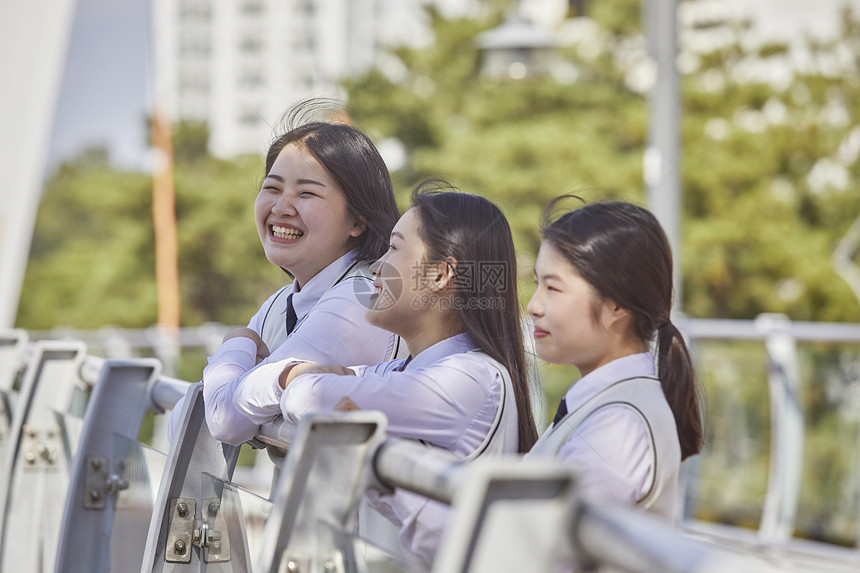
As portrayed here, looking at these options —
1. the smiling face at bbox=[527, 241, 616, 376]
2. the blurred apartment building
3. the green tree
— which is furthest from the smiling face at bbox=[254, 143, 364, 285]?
the blurred apartment building

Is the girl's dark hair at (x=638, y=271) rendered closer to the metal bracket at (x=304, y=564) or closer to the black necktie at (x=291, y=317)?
the black necktie at (x=291, y=317)

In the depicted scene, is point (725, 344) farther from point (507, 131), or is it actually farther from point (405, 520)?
point (507, 131)

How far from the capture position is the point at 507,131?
17.6 metres

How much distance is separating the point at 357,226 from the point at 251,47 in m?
27.3

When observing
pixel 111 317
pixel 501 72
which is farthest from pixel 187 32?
pixel 501 72

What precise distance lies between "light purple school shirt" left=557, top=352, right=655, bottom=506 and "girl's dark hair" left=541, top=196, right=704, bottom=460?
0.31 meters

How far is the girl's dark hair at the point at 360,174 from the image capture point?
9.62ft

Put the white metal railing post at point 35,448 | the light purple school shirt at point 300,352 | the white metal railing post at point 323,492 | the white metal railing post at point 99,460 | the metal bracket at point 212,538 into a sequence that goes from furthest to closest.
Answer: the white metal railing post at point 35,448 → the white metal railing post at point 99,460 → the light purple school shirt at point 300,352 → the metal bracket at point 212,538 → the white metal railing post at point 323,492

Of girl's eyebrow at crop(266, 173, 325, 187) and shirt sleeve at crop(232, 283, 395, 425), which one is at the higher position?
girl's eyebrow at crop(266, 173, 325, 187)

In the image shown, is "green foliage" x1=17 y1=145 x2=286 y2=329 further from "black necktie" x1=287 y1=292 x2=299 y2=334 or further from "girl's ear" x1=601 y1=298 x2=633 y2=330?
"girl's ear" x1=601 y1=298 x2=633 y2=330

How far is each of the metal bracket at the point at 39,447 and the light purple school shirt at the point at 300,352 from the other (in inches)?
42.1

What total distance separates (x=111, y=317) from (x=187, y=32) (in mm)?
9866

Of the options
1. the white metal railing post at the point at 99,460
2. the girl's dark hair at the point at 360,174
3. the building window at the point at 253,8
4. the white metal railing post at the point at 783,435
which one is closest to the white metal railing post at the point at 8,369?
the white metal railing post at the point at 99,460

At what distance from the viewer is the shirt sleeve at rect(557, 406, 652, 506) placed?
2029 mm
